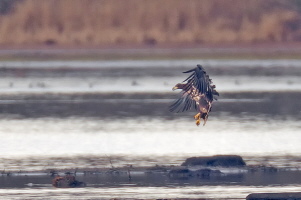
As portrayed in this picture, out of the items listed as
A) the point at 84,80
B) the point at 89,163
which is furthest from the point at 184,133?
the point at 84,80

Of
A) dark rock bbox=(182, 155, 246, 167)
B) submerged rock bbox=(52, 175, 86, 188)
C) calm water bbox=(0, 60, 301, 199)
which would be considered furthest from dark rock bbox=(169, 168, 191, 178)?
submerged rock bbox=(52, 175, 86, 188)

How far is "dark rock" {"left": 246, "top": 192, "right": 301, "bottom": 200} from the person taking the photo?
30.6 ft

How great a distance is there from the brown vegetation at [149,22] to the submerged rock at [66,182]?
85.5ft

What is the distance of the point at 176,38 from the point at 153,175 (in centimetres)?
2689

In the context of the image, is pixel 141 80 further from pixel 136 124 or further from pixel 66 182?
pixel 66 182

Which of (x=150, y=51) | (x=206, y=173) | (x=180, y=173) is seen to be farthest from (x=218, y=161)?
(x=150, y=51)

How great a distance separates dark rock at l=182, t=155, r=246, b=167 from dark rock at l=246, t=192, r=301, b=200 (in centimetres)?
205

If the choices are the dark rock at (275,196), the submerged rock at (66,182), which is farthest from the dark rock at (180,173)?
the dark rock at (275,196)

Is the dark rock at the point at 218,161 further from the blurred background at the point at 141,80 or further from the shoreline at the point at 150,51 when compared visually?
the shoreline at the point at 150,51

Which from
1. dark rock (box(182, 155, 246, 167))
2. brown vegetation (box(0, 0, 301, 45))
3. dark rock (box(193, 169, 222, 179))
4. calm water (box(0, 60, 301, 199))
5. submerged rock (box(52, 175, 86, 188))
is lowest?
submerged rock (box(52, 175, 86, 188))

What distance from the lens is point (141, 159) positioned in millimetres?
12289

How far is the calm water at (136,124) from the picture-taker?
1055cm

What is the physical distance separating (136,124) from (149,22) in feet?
83.5

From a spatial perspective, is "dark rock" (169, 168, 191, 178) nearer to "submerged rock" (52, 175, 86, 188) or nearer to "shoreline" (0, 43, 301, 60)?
"submerged rock" (52, 175, 86, 188)
